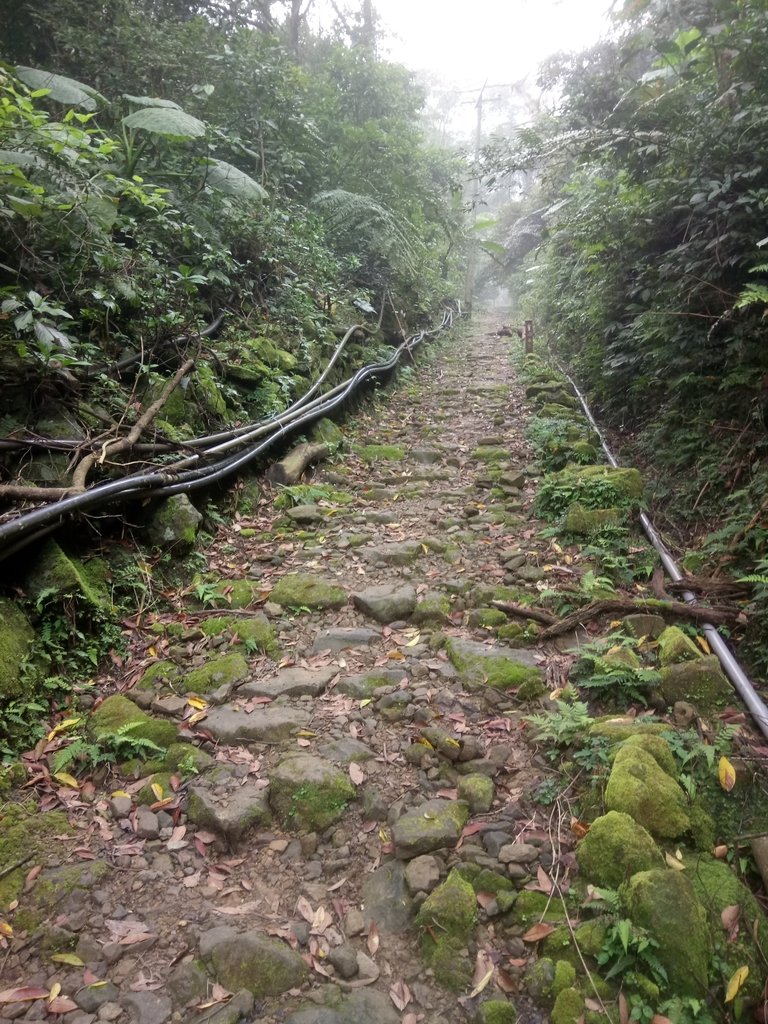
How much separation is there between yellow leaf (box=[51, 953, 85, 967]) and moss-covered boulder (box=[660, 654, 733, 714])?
8.33 ft

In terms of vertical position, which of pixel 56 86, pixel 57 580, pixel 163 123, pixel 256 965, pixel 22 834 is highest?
pixel 56 86

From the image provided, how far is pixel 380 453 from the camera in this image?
7.14 metres

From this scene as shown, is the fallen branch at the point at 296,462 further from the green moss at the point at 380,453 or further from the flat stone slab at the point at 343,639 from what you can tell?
the flat stone slab at the point at 343,639

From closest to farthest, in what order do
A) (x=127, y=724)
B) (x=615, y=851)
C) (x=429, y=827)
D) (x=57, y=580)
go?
(x=615, y=851)
(x=429, y=827)
(x=127, y=724)
(x=57, y=580)

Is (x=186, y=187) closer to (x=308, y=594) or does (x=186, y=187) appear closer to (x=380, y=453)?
(x=380, y=453)

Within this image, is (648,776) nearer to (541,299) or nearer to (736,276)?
(736,276)

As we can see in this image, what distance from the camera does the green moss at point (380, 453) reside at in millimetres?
7023

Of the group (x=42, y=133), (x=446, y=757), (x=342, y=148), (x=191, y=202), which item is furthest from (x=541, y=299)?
(x=446, y=757)

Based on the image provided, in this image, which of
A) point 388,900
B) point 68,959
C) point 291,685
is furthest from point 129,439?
point 388,900

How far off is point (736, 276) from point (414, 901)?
4.83 metres

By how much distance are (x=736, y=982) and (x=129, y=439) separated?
4.05 m

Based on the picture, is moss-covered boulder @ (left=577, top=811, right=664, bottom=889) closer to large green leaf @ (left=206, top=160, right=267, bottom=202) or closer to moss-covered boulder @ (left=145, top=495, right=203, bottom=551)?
moss-covered boulder @ (left=145, top=495, right=203, bottom=551)

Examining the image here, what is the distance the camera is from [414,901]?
207 centimetres

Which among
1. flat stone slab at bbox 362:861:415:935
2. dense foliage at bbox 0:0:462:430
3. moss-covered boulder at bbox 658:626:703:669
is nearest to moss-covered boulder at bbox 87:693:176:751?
flat stone slab at bbox 362:861:415:935
